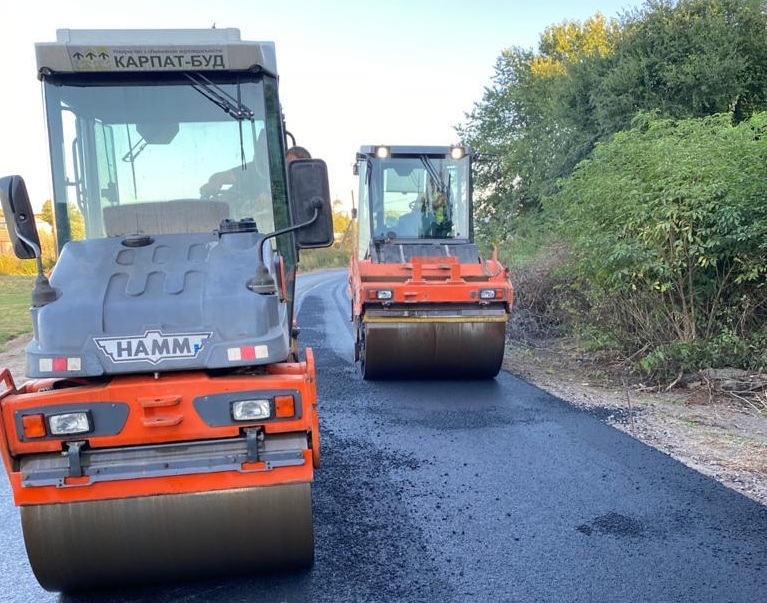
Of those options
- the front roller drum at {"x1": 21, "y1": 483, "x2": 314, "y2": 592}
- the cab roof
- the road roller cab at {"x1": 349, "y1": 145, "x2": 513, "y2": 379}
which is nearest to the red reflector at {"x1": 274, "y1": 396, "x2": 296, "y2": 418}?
the front roller drum at {"x1": 21, "y1": 483, "x2": 314, "y2": 592}

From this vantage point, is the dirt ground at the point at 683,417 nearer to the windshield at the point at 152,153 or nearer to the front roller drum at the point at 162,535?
the front roller drum at the point at 162,535

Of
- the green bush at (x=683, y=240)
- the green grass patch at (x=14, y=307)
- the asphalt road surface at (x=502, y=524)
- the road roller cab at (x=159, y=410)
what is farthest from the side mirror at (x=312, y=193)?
the green grass patch at (x=14, y=307)

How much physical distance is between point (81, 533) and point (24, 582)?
0.86 metres

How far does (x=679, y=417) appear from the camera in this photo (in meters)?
6.07

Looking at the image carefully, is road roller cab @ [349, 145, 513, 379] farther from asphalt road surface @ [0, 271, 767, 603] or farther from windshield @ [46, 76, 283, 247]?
windshield @ [46, 76, 283, 247]

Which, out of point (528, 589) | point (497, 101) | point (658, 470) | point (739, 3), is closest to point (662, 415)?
point (658, 470)

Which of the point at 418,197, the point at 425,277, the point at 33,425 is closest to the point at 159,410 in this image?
the point at 33,425

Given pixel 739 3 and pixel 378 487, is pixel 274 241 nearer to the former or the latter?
pixel 378 487

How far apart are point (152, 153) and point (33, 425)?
1.82 meters

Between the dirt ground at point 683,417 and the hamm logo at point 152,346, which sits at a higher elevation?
the hamm logo at point 152,346

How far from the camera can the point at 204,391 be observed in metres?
2.79

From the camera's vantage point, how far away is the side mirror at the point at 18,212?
3.15 m

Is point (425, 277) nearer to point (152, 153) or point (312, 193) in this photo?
point (312, 193)

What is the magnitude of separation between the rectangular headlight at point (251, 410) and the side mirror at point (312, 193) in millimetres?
1068
